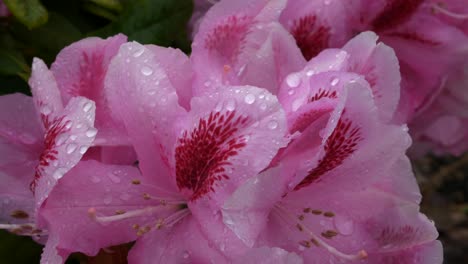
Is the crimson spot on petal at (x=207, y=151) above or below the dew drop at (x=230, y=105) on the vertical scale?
below

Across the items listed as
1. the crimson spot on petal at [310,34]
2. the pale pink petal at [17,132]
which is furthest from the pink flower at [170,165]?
the crimson spot on petal at [310,34]

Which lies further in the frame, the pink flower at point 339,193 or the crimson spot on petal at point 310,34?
the crimson spot on petal at point 310,34

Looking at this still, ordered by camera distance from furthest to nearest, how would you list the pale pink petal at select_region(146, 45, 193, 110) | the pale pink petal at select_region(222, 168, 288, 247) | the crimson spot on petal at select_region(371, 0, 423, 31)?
the crimson spot on petal at select_region(371, 0, 423, 31), the pale pink petal at select_region(146, 45, 193, 110), the pale pink petal at select_region(222, 168, 288, 247)

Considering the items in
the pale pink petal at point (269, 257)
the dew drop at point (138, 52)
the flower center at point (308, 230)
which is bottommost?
the flower center at point (308, 230)

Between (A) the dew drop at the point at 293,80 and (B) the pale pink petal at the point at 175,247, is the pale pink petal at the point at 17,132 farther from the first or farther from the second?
(A) the dew drop at the point at 293,80

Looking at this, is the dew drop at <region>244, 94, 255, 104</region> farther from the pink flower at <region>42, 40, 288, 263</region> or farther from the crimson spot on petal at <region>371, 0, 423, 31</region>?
the crimson spot on petal at <region>371, 0, 423, 31</region>

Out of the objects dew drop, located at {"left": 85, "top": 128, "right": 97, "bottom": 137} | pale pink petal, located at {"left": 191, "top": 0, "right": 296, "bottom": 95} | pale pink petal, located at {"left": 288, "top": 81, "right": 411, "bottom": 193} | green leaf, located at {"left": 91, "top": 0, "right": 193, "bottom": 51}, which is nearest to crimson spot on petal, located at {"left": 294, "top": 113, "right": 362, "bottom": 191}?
pale pink petal, located at {"left": 288, "top": 81, "right": 411, "bottom": 193}

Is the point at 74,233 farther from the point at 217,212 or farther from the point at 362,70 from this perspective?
the point at 362,70

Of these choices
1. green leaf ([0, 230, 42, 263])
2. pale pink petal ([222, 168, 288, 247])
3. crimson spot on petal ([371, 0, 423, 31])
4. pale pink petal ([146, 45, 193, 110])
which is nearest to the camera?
pale pink petal ([222, 168, 288, 247])
